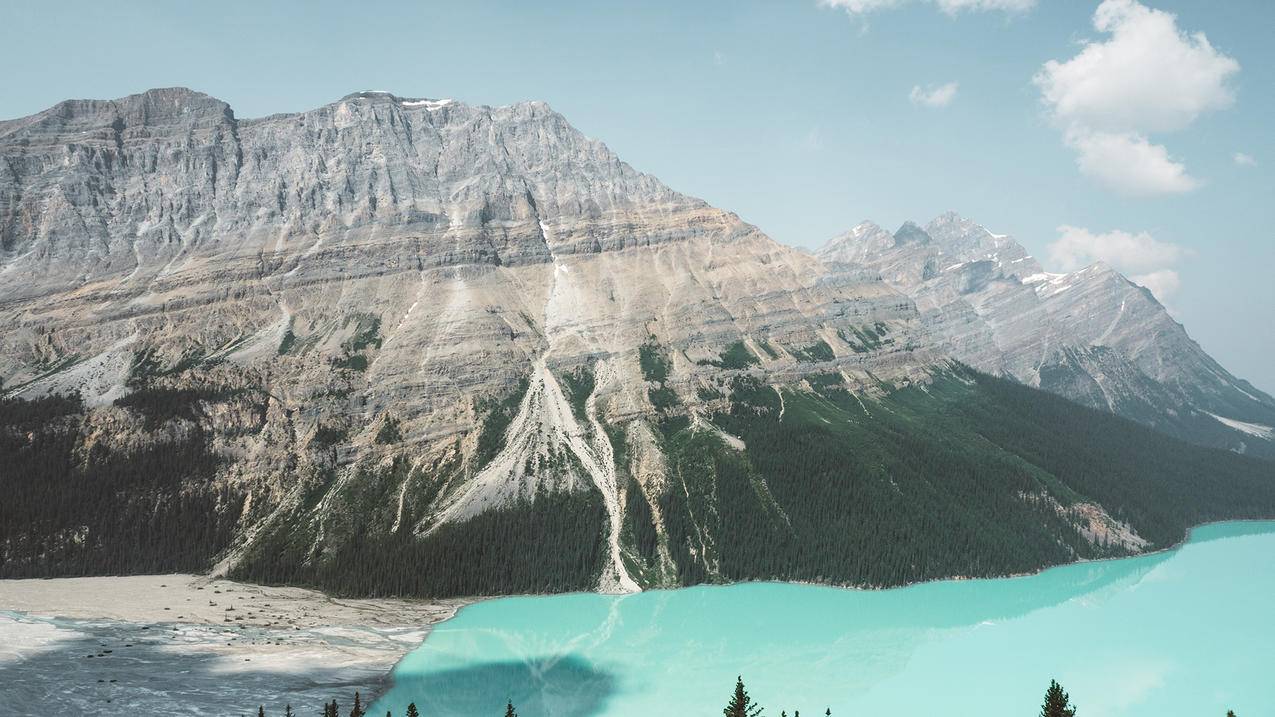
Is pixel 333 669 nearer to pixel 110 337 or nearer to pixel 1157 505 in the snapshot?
pixel 110 337

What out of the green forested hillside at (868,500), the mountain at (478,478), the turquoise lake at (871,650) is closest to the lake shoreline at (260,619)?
the turquoise lake at (871,650)

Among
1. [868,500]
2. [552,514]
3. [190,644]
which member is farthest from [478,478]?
[868,500]

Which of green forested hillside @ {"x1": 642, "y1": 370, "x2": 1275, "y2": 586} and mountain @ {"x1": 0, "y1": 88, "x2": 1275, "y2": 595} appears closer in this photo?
mountain @ {"x1": 0, "y1": 88, "x2": 1275, "y2": 595}

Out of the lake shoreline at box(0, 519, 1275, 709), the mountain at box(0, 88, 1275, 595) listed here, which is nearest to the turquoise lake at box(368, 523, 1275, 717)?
the lake shoreline at box(0, 519, 1275, 709)

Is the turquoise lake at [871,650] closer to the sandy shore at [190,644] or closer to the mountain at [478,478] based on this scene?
the sandy shore at [190,644]

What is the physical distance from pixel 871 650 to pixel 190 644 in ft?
281

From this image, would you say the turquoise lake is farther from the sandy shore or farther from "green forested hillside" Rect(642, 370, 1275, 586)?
the sandy shore

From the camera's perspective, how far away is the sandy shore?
89.2 meters

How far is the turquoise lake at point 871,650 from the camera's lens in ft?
306

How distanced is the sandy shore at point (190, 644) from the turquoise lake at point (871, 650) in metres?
8.11

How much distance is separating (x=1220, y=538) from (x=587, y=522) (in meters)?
144

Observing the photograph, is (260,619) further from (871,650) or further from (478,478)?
(871,650)

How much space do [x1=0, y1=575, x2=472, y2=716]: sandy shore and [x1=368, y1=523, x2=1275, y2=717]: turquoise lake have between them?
8.11 metres

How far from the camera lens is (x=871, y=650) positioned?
365ft
